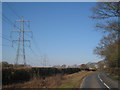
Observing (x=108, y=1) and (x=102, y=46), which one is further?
(x=102, y=46)

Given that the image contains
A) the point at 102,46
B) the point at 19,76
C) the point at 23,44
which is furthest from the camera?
the point at 102,46

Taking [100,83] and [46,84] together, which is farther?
[100,83]

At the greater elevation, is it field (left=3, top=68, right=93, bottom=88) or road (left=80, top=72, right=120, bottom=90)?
field (left=3, top=68, right=93, bottom=88)

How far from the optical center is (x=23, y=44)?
32.7m

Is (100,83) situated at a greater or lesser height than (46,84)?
lesser

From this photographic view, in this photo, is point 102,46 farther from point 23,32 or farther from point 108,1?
point 108,1

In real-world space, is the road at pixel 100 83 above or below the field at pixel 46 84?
below

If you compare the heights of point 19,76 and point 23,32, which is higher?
point 23,32

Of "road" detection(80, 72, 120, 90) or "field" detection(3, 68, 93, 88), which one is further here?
"road" detection(80, 72, 120, 90)

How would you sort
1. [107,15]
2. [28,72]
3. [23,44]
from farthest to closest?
[23,44] → [28,72] → [107,15]

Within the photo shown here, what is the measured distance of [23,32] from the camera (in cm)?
3422

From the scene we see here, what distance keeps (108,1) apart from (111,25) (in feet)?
10.4

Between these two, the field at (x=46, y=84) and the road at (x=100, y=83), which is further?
the road at (x=100, y=83)

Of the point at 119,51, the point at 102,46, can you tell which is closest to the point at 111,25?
the point at 119,51
